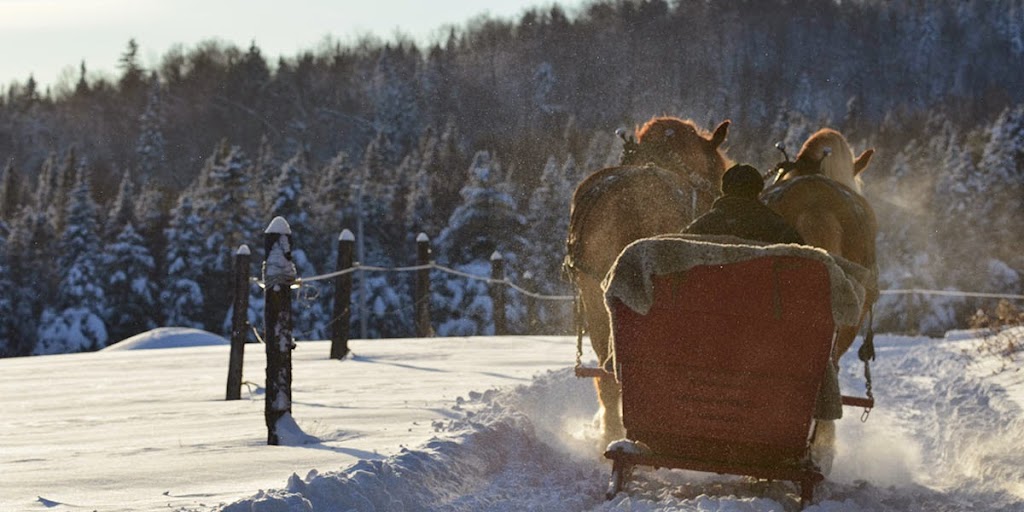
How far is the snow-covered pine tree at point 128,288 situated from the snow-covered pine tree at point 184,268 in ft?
2.62

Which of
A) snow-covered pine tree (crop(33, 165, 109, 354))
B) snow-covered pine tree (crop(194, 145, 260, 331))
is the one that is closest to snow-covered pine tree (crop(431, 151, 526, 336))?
snow-covered pine tree (crop(194, 145, 260, 331))

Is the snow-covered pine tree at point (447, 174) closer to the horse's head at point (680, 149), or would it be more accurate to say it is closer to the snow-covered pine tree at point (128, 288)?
the snow-covered pine tree at point (128, 288)

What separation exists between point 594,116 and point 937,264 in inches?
2517

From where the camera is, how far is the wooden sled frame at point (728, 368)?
5.07 meters

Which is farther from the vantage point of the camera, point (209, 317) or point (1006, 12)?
point (1006, 12)

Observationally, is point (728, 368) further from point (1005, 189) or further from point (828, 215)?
point (1005, 189)

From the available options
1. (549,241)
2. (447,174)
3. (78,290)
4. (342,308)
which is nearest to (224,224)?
(78,290)

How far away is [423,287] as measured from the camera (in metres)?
15.9

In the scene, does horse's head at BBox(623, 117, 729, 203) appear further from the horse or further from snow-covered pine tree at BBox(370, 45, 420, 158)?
snow-covered pine tree at BBox(370, 45, 420, 158)

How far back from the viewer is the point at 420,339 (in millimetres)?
15602

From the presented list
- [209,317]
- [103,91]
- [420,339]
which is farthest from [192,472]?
[103,91]

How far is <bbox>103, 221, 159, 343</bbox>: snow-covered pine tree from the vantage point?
43.9 meters

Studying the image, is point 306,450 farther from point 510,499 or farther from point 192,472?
point 510,499

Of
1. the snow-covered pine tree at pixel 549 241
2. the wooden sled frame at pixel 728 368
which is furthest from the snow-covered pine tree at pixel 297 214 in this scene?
the wooden sled frame at pixel 728 368
